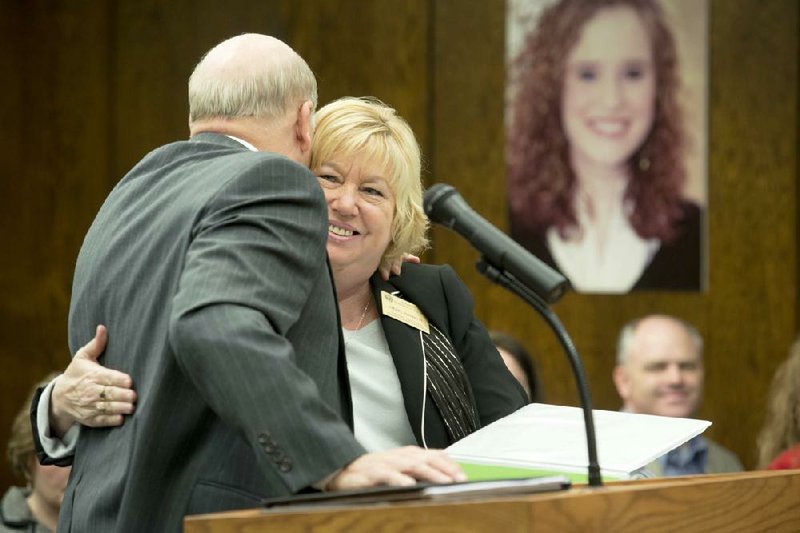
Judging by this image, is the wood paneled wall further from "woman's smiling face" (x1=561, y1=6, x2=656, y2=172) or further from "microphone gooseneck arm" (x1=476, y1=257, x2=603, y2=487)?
"microphone gooseneck arm" (x1=476, y1=257, x2=603, y2=487)

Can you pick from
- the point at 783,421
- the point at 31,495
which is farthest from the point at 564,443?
the point at 783,421

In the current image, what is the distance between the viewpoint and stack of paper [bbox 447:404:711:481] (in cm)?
200

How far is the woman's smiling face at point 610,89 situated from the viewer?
5.70 meters

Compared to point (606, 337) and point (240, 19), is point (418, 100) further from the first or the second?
point (606, 337)

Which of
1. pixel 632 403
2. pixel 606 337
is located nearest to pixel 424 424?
pixel 632 403

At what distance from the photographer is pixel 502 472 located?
1.98 meters

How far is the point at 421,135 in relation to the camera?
229 inches

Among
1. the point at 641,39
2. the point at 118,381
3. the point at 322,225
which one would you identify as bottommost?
the point at 118,381

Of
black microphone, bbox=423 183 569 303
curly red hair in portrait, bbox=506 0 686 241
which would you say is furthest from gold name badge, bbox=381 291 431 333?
curly red hair in portrait, bbox=506 0 686 241

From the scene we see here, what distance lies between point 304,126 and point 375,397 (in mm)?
666

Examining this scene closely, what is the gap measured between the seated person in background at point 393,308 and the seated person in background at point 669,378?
2.39m

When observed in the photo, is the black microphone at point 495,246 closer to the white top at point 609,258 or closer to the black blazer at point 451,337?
the black blazer at point 451,337

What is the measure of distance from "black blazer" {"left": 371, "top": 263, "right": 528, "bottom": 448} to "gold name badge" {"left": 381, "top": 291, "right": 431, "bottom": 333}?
0.03ft

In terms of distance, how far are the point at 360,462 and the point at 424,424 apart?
0.81 m
